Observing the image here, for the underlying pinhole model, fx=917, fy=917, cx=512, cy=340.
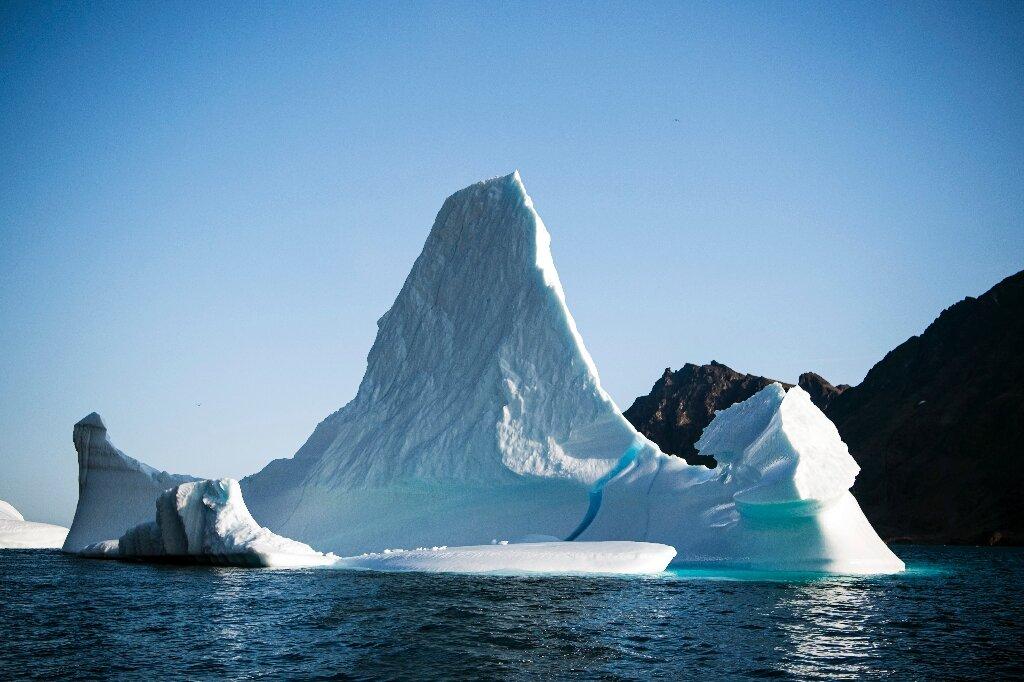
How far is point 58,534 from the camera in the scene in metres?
34.9

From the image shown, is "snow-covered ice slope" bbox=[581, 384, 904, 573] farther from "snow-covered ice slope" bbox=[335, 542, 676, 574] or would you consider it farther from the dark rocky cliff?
the dark rocky cliff

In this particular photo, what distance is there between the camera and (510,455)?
19969 mm

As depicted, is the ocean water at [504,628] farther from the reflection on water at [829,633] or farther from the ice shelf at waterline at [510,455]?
the ice shelf at waterline at [510,455]

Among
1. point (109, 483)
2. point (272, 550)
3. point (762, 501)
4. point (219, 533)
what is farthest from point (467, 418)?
point (109, 483)

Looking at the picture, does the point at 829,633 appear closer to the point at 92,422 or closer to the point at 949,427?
the point at 92,422

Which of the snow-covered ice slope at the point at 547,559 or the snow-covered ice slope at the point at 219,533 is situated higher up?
the snow-covered ice slope at the point at 219,533

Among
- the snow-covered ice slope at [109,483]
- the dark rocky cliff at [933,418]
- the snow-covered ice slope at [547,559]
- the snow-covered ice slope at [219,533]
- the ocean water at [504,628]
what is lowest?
the ocean water at [504,628]

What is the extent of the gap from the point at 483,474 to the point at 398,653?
11.3 m

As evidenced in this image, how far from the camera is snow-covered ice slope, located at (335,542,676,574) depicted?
50.9 feet

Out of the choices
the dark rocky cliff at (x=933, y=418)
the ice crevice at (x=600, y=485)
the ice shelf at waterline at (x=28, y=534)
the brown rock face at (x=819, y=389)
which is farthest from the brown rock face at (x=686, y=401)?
the ice crevice at (x=600, y=485)

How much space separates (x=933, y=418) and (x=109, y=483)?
175ft

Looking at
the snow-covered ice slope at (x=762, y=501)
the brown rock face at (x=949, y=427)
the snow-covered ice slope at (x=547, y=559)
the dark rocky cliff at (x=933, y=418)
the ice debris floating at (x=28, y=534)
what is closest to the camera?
the snow-covered ice slope at (x=547, y=559)

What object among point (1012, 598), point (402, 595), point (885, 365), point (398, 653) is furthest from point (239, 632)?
point (885, 365)

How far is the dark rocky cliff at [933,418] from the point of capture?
53.5m
